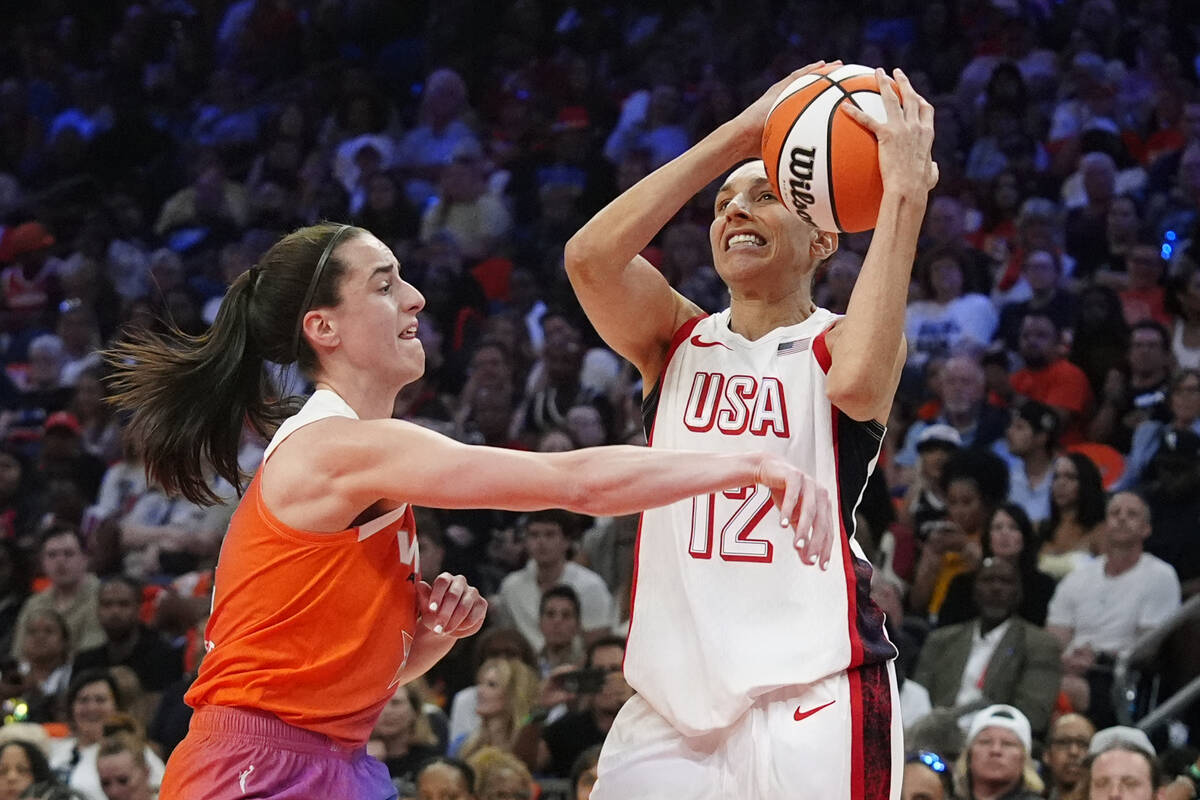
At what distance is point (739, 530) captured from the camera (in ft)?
11.7

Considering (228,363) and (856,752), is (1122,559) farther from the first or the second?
(228,363)

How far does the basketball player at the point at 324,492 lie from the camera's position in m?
3.10

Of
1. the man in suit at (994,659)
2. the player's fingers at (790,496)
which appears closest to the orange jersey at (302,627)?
the player's fingers at (790,496)

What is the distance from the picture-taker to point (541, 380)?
32.1 feet

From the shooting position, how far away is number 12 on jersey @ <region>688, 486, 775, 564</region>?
11.6 ft

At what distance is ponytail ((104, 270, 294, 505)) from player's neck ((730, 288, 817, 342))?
3.72 ft

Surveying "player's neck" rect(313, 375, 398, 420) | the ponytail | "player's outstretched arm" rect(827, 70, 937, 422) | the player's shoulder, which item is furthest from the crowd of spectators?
"player's outstretched arm" rect(827, 70, 937, 422)

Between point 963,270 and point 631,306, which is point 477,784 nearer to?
point 631,306

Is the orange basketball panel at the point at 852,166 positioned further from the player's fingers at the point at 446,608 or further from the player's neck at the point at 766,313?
the player's fingers at the point at 446,608

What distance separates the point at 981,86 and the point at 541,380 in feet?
13.1

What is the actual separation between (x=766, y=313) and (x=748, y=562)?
656mm

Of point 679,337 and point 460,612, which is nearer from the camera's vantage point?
point 460,612

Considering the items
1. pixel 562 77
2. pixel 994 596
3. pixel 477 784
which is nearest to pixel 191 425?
pixel 477 784

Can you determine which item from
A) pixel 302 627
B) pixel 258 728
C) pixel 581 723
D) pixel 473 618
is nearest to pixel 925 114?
pixel 473 618
